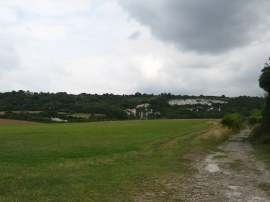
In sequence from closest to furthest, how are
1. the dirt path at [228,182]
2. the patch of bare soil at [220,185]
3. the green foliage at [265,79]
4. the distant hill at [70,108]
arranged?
the patch of bare soil at [220,185]
the dirt path at [228,182]
the green foliage at [265,79]
the distant hill at [70,108]

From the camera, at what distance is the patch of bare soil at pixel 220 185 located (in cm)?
1527

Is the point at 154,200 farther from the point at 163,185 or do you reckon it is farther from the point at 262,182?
the point at 262,182

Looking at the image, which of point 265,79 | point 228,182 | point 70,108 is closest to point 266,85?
point 265,79

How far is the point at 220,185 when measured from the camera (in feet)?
59.5

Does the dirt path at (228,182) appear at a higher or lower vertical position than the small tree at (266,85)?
lower

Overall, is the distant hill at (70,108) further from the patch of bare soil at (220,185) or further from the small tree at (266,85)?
the patch of bare soil at (220,185)

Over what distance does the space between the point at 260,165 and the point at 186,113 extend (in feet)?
550

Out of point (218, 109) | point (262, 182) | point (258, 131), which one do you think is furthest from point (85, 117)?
point (262, 182)

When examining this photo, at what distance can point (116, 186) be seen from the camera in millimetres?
17047

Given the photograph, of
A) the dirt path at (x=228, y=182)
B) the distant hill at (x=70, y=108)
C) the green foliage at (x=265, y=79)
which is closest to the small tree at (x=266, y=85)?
the green foliage at (x=265, y=79)

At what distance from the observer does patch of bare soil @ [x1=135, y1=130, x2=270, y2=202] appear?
15266mm

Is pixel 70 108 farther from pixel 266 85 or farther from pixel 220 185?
pixel 220 185

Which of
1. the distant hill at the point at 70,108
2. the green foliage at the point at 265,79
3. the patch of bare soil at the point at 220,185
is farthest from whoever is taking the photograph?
the distant hill at the point at 70,108

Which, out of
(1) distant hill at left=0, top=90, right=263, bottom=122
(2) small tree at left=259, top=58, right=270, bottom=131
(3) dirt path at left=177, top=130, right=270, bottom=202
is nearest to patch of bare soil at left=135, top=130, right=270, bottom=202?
(3) dirt path at left=177, top=130, right=270, bottom=202
